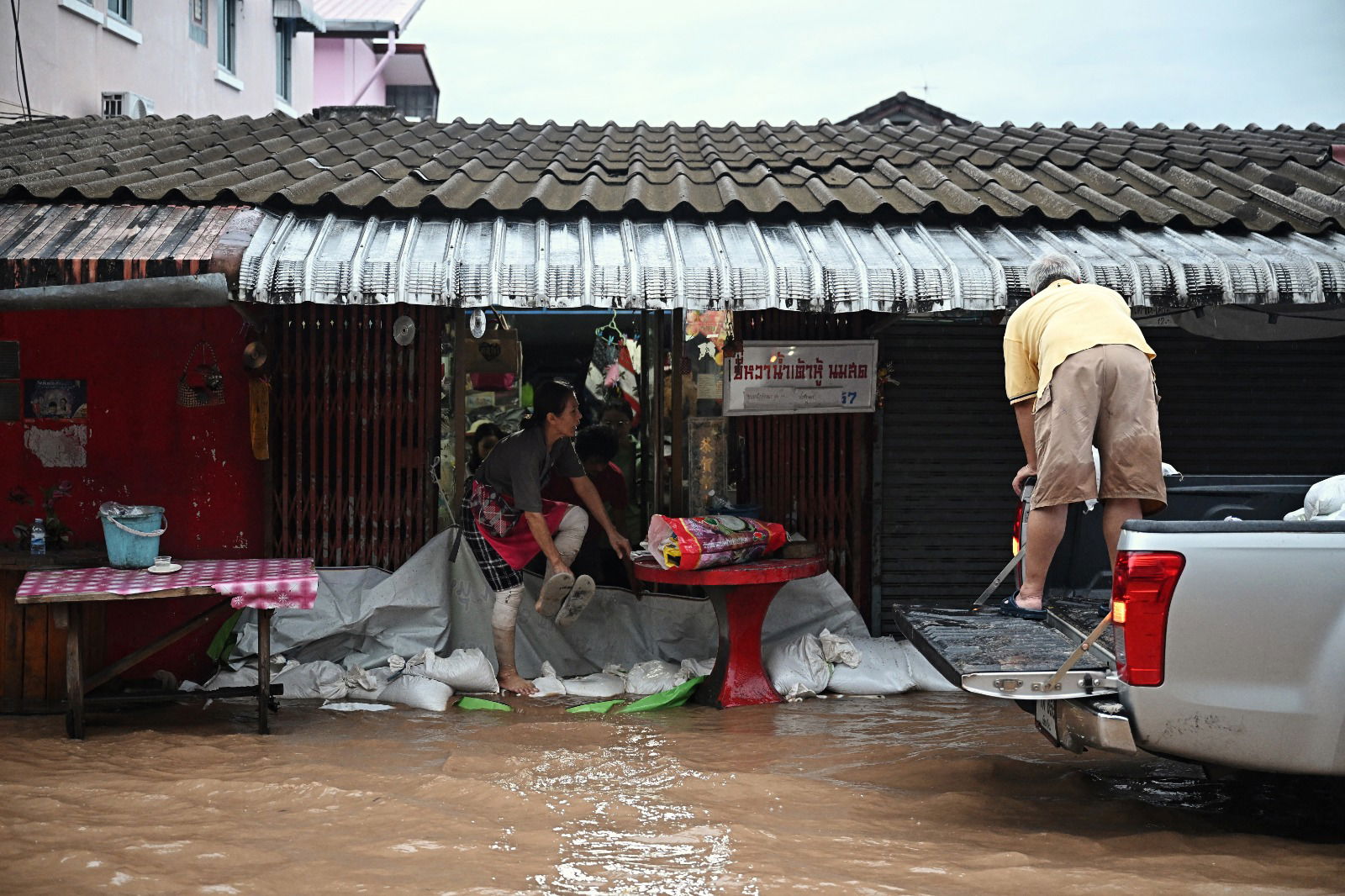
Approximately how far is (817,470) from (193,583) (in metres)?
4.39

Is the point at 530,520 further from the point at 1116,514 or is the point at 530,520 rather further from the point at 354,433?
the point at 1116,514

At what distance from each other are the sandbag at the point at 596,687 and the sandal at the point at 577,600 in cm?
41

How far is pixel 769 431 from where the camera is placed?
328 inches

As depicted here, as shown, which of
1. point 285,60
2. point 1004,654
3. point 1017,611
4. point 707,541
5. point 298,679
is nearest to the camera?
point 1004,654

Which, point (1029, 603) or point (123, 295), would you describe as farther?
point (123, 295)

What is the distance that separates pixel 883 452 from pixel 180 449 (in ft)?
16.1

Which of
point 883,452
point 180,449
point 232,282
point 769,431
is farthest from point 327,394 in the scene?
point 883,452

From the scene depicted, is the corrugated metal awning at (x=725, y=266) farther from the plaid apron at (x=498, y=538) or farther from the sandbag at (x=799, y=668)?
the sandbag at (x=799, y=668)

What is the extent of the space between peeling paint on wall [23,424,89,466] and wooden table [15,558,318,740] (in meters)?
0.96

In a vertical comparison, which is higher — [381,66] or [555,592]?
[381,66]

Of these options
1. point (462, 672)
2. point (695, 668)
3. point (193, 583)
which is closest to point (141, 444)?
point (193, 583)

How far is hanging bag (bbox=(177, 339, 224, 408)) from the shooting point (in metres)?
7.25

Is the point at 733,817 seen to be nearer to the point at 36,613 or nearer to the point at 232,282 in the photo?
the point at 232,282

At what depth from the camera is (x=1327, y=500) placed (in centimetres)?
500
